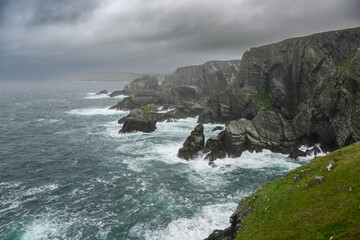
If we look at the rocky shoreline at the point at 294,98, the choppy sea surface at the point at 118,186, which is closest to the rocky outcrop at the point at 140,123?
the choppy sea surface at the point at 118,186

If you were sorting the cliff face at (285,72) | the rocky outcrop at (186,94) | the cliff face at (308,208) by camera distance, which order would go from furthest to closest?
1. the rocky outcrop at (186,94)
2. the cliff face at (285,72)
3. the cliff face at (308,208)

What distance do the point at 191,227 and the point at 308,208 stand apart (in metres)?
16.5

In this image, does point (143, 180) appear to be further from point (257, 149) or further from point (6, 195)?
point (257, 149)

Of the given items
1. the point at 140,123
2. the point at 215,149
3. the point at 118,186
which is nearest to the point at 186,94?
the point at 140,123

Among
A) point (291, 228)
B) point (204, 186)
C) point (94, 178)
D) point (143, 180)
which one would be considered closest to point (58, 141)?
point (94, 178)

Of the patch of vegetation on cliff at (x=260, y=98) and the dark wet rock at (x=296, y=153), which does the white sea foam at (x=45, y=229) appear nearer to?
the dark wet rock at (x=296, y=153)

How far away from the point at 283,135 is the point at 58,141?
215 ft

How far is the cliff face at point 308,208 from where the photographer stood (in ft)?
50.1

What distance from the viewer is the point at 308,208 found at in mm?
18625

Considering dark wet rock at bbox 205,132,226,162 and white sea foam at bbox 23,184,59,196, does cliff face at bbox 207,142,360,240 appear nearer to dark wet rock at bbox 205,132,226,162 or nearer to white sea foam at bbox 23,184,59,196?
dark wet rock at bbox 205,132,226,162

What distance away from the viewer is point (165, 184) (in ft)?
142

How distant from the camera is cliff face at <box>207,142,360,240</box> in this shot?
15.3m

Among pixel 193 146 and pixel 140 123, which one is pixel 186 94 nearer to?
pixel 140 123

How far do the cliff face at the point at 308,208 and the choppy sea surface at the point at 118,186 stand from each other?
342 inches
